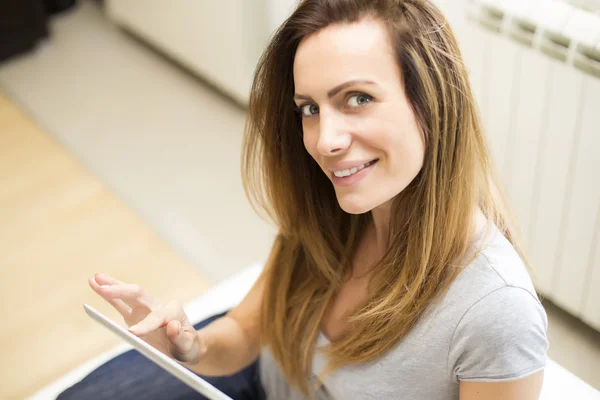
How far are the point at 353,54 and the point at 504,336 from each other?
40 centimetres

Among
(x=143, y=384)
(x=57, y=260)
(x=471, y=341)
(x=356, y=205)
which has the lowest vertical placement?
(x=57, y=260)

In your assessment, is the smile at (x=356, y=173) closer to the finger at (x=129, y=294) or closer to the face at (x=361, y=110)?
the face at (x=361, y=110)

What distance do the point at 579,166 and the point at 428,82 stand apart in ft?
2.87

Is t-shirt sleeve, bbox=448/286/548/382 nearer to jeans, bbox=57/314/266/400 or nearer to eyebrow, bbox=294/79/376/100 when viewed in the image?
eyebrow, bbox=294/79/376/100

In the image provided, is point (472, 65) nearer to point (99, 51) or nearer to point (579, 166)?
point (579, 166)

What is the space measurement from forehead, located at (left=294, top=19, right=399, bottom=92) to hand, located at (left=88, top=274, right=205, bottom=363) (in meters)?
0.36

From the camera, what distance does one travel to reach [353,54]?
977mm

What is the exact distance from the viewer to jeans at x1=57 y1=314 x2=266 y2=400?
132 centimetres

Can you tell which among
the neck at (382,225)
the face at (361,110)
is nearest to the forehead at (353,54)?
the face at (361,110)

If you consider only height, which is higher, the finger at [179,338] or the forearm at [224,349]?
the finger at [179,338]

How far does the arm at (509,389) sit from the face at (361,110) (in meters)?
0.27

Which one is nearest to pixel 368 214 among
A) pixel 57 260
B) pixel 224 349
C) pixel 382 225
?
pixel 382 225

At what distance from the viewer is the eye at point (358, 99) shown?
988 mm

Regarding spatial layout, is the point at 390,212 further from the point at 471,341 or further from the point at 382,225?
the point at 471,341
